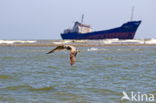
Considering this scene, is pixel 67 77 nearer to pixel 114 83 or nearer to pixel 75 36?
pixel 114 83

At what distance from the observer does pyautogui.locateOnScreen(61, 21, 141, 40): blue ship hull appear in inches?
3452

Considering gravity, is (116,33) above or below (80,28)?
below

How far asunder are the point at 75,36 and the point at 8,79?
2906 inches

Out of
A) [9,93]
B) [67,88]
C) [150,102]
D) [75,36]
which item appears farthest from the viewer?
[75,36]

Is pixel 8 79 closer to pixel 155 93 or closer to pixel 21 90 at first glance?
pixel 21 90

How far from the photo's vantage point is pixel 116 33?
8831 centimetres

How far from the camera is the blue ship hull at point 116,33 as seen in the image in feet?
288

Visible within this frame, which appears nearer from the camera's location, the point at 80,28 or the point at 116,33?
the point at 116,33

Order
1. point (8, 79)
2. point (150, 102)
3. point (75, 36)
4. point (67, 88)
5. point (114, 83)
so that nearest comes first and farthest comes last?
point (150, 102) < point (67, 88) < point (114, 83) < point (8, 79) < point (75, 36)

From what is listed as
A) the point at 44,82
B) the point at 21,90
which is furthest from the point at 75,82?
the point at 21,90

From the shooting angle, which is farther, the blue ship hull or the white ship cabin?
the white ship cabin

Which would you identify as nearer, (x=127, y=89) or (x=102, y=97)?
(x=102, y=97)

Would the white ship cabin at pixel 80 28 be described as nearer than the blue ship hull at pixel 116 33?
No

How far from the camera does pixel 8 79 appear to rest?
1666 cm
